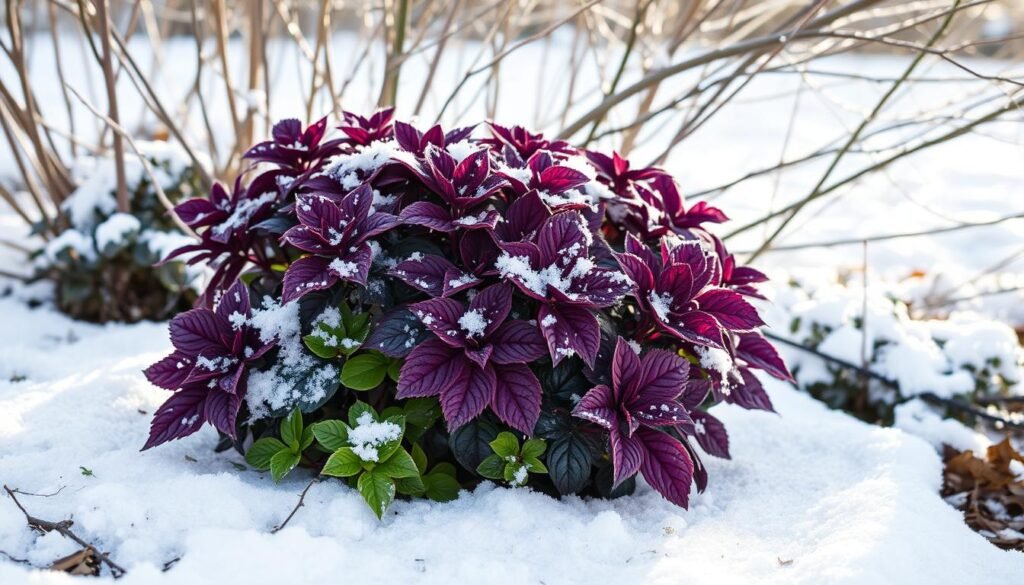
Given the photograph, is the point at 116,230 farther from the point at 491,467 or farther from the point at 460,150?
the point at 491,467

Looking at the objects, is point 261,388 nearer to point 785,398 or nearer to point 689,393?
point 689,393

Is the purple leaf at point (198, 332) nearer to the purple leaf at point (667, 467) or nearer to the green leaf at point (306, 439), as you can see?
the green leaf at point (306, 439)

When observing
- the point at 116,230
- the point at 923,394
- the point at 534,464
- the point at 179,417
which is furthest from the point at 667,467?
the point at 116,230

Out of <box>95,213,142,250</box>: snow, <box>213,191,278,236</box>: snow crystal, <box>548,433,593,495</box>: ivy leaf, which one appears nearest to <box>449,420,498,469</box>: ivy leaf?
<box>548,433,593,495</box>: ivy leaf

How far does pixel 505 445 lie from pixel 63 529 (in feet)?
2.17

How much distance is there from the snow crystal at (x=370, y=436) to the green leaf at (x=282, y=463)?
0.11 metres

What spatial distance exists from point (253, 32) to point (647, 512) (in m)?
1.85

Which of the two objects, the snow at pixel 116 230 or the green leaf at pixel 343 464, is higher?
the green leaf at pixel 343 464

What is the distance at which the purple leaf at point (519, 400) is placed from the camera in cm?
120

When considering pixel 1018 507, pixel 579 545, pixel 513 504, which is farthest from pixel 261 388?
pixel 1018 507

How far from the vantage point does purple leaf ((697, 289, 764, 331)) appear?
133 centimetres

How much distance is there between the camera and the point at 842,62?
334 inches

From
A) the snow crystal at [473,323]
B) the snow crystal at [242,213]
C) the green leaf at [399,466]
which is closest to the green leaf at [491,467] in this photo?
the green leaf at [399,466]

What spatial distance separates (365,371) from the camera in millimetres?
1270
